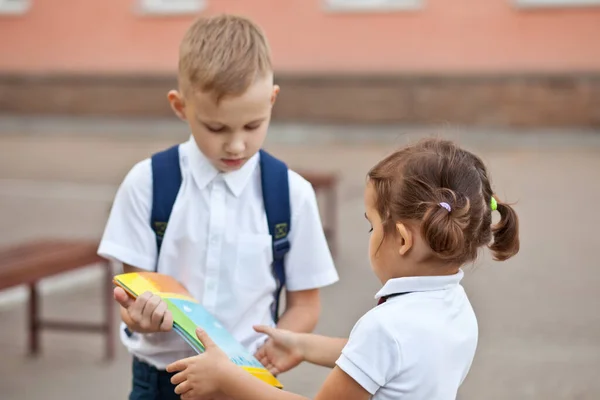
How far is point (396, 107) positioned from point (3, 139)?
7.39m

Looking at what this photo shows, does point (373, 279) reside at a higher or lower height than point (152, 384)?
lower

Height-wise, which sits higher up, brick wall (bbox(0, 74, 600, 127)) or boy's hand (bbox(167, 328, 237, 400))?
boy's hand (bbox(167, 328, 237, 400))

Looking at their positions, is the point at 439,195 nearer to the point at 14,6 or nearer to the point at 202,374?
the point at 202,374

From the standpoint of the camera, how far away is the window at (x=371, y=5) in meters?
18.0

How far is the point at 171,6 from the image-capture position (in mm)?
19859

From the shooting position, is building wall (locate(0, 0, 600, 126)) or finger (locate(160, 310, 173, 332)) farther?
building wall (locate(0, 0, 600, 126))

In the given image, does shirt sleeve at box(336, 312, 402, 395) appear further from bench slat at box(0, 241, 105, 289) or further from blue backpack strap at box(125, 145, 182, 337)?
bench slat at box(0, 241, 105, 289)

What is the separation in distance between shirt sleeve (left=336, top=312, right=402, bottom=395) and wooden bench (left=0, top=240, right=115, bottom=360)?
329 cm

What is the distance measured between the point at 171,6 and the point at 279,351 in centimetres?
1817

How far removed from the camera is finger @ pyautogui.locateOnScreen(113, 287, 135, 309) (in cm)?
224

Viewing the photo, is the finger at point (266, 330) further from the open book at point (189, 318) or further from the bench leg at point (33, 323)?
the bench leg at point (33, 323)

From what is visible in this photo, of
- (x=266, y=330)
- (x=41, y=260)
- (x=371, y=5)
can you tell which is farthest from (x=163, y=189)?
(x=371, y=5)

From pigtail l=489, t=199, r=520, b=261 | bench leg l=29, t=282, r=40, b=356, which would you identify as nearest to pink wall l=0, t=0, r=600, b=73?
bench leg l=29, t=282, r=40, b=356

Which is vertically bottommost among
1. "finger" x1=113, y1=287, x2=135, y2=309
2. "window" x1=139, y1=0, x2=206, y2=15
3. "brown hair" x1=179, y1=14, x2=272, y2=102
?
"window" x1=139, y1=0, x2=206, y2=15
